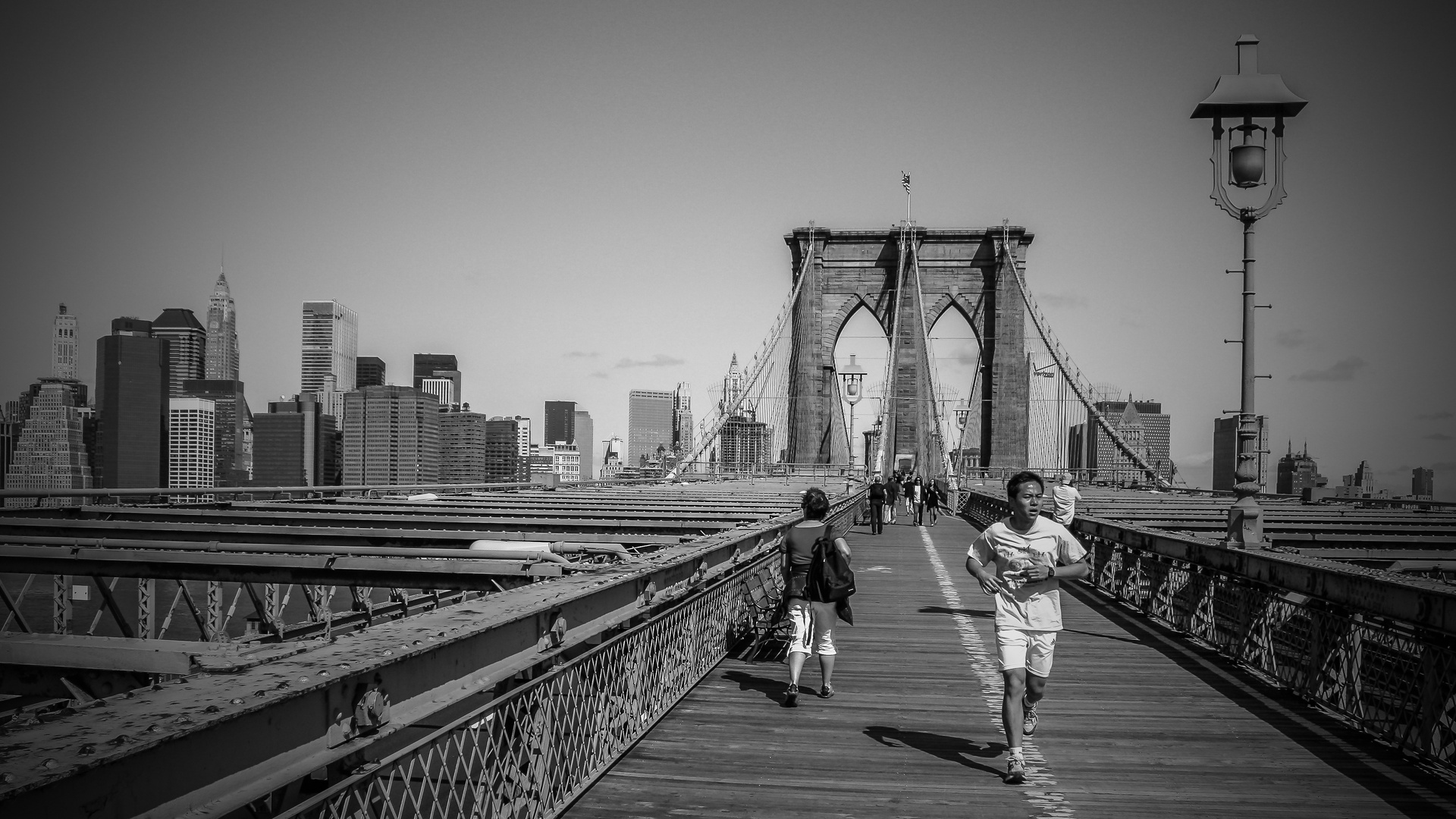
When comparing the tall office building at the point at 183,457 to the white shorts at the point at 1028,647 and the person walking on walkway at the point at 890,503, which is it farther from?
the white shorts at the point at 1028,647

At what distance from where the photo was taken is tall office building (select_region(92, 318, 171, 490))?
487 feet

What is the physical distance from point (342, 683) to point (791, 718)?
4.56 metres

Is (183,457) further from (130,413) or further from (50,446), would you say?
(50,446)

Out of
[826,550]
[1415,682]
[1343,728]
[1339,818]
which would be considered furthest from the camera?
[826,550]

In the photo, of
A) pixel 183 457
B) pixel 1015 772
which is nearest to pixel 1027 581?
pixel 1015 772

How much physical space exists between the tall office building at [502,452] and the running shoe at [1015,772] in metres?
180

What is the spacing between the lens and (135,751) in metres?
2.22

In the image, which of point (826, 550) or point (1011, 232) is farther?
point (1011, 232)

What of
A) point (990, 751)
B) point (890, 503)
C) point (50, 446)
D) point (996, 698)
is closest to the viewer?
point (990, 751)

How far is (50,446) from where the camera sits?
13488cm

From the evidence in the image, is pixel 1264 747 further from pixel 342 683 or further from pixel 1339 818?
pixel 342 683

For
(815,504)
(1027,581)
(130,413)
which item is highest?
(130,413)

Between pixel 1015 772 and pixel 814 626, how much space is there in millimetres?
2527

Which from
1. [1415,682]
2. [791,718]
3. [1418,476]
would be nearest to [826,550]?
[791,718]
